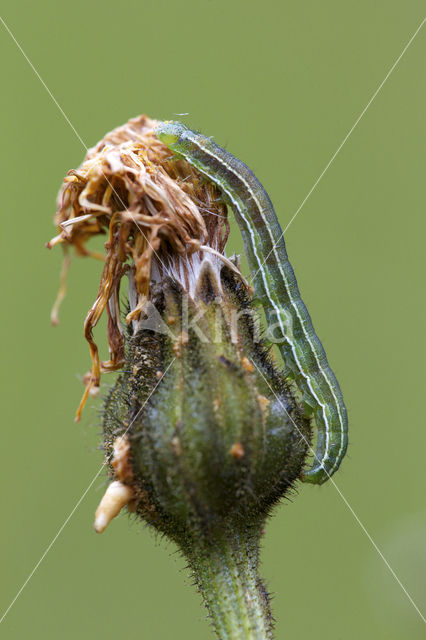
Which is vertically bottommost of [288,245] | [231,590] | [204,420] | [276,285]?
[231,590]

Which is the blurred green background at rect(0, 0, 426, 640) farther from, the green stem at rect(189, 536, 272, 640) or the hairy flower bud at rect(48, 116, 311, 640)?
the green stem at rect(189, 536, 272, 640)

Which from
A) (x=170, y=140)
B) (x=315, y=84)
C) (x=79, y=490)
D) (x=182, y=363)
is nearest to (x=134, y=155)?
(x=170, y=140)

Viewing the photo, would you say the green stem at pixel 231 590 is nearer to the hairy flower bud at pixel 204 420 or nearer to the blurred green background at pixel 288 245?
the hairy flower bud at pixel 204 420

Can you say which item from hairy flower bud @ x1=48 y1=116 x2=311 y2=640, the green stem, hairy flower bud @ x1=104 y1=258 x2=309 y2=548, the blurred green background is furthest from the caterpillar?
the blurred green background

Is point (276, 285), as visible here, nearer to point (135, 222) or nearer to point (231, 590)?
point (135, 222)

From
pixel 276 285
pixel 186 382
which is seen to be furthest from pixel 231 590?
pixel 276 285

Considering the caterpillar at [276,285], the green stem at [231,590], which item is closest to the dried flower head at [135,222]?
the caterpillar at [276,285]

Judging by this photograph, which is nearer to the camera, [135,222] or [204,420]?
[204,420]
